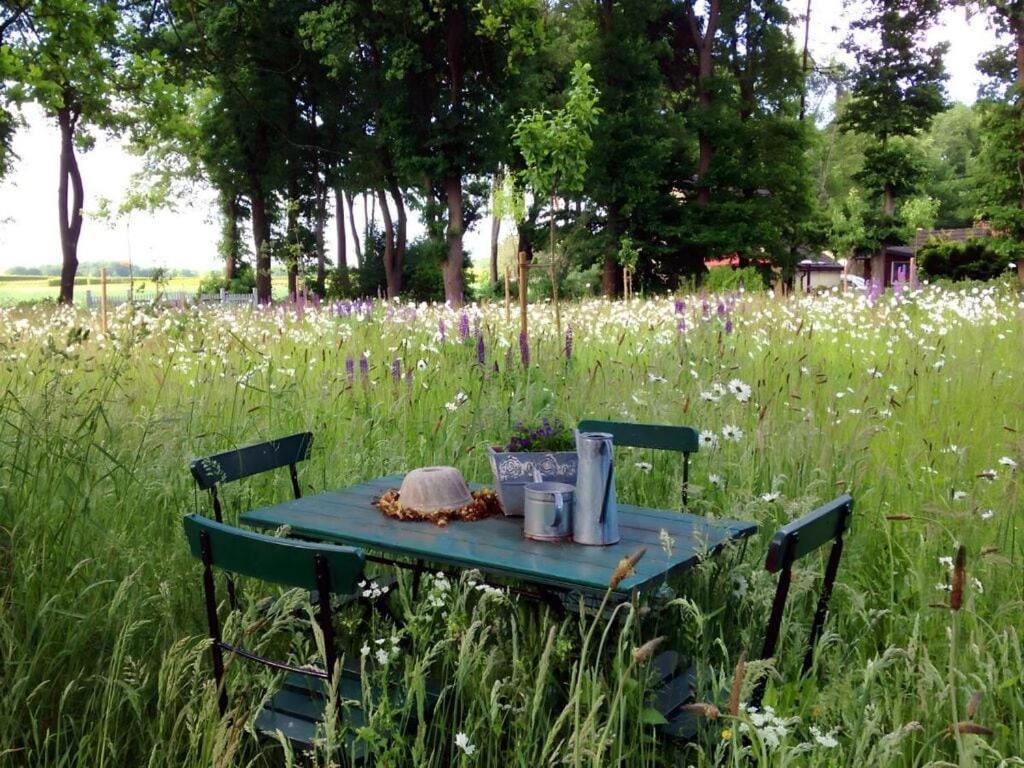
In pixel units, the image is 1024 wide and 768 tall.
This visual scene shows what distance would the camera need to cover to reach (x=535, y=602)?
133 inches

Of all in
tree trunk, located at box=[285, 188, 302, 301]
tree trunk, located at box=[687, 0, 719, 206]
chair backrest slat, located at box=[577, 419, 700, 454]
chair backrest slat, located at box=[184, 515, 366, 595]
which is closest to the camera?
chair backrest slat, located at box=[184, 515, 366, 595]

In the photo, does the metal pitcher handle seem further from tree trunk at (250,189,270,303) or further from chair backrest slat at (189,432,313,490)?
tree trunk at (250,189,270,303)

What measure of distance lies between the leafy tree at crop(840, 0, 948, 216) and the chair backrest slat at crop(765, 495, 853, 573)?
27.4 m

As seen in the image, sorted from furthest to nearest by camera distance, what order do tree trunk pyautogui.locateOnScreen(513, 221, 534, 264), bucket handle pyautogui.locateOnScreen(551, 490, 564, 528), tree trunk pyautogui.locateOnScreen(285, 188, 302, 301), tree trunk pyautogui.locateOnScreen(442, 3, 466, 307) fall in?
tree trunk pyautogui.locateOnScreen(513, 221, 534, 264)
tree trunk pyautogui.locateOnScreen(285, 188, 302, 301)
tree trunk pyautogui.locateOnScreen(442, 3, 466, 307)
bucket handle pyautogui.locateOnScreen(551, 490, 564, 528)

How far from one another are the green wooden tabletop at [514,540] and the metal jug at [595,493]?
4cm

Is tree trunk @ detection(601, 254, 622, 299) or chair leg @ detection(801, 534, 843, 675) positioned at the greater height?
tree trunk @ detection(601, 254, 622, 299)

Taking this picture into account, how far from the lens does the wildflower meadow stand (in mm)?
2238

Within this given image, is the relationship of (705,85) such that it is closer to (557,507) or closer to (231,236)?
(231,236)

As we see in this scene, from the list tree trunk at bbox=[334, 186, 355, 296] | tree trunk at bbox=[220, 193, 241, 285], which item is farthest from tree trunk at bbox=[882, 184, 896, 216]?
tree trunk at bbox=[220, 193, 241, 285]

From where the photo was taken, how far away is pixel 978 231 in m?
39.7

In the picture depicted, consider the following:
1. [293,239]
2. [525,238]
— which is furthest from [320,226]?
Answer: [525,238]

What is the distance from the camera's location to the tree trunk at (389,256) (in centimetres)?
2875

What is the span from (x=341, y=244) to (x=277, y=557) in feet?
110

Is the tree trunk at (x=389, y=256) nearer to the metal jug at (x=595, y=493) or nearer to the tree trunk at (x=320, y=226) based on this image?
the tree trunk at (x=320, y=226)
